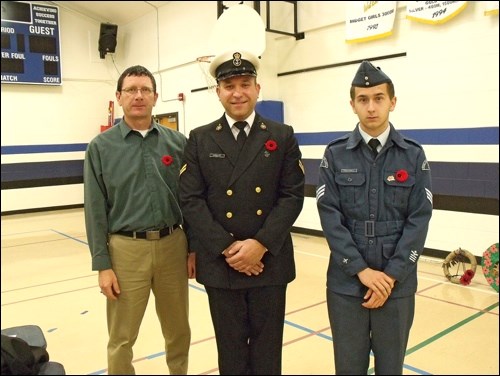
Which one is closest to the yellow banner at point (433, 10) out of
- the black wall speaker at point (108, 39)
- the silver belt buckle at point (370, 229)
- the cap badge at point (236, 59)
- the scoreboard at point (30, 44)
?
the black wall speaker at point (108, 39)

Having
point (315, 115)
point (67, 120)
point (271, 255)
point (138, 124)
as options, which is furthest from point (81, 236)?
point (271, 255)

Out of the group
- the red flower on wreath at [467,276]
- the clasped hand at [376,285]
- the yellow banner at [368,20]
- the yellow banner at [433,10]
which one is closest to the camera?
the clasped hand at [376,285]

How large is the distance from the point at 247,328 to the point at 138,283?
1.88ft

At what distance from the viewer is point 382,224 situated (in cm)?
170

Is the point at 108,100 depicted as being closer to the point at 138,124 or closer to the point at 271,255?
the point at 138,124

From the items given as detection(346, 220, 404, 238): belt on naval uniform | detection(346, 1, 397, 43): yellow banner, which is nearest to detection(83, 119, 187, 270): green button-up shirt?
detection(346, 220, 404, 238): belt on naval uniform

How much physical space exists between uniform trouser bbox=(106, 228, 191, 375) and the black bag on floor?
0.54m

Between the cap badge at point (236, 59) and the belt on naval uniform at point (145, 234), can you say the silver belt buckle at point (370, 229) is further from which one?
the belt on naval uniform at point (145, 234)

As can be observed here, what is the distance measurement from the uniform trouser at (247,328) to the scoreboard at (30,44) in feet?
17.2

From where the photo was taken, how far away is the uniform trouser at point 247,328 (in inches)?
69.7

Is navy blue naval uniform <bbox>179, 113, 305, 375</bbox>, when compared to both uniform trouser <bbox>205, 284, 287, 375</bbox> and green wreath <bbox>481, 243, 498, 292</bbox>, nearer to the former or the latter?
uniform trouser <bbox>205, 284, 287, 375</bbox>

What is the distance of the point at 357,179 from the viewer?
1729mm

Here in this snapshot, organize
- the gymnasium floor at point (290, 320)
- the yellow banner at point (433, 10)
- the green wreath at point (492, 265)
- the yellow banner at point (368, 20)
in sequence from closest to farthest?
the gymnasium floor at point (290, 320), the green wreath at point (492, 265), the yellow banner at point (433, 10), the yellow banner at point (368, 20)

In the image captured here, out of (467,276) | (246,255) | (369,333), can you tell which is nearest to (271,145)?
(246,255)
